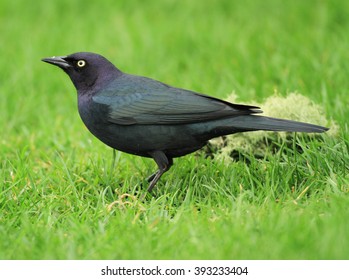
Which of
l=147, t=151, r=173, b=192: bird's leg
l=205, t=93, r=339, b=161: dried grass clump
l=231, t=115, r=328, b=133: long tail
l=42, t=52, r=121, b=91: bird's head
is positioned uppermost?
l=42, t=52, r=121, b=91: bird's head

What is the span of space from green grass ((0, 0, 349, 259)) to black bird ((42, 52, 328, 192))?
32cm

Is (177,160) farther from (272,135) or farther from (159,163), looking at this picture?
(272,135)

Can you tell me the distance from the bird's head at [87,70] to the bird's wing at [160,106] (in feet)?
0.55

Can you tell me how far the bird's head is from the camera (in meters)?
5.37

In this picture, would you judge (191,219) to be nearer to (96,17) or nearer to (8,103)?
(8,103)

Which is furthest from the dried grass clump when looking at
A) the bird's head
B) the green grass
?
the bird's head

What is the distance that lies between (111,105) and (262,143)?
1396 mm

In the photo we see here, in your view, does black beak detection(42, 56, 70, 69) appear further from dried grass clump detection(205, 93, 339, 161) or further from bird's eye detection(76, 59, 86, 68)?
dried grass clump detection(205, 93, 339, 161)

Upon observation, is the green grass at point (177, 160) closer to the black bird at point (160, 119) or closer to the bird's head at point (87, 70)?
the black bird at point (160, 119)

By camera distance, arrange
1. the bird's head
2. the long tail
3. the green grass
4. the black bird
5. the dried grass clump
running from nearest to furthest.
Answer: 1. the green grass
2. the long tail
3. the black bird
4. the bird's head
5. the dried grass clump

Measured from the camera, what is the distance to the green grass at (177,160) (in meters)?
4.08

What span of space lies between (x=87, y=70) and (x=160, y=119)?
0.75 metres

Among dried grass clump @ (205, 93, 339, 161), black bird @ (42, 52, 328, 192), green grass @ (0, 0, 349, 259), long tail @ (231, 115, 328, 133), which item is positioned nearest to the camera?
green grass @ (0, 0, 349, 259)

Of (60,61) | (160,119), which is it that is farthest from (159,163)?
(60,61)
